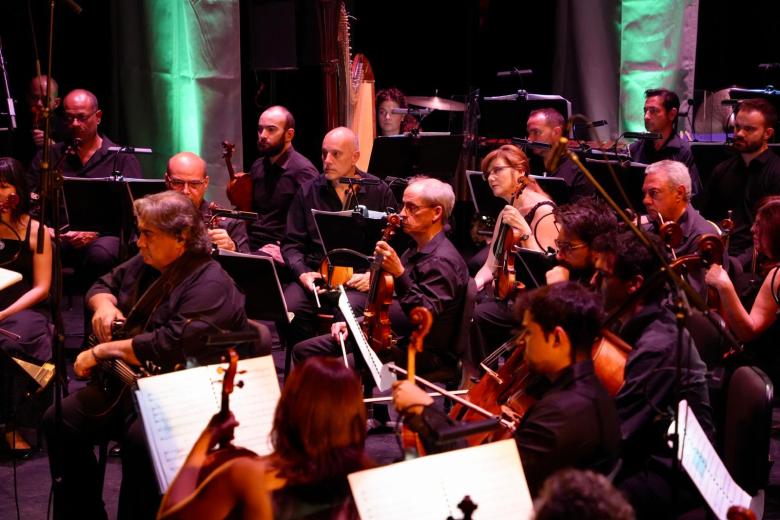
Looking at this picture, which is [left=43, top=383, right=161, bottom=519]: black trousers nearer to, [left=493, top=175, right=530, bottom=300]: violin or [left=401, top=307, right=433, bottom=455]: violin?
[left=401, top=307, right=433, bottom=455]: violin

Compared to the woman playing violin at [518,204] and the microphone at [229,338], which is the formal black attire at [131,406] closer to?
the microphone at [229,338]

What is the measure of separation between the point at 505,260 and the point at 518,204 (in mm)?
796

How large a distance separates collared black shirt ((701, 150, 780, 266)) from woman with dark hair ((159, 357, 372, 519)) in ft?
15.7

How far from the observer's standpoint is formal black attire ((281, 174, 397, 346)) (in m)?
6.02

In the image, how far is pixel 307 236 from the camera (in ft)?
20.9

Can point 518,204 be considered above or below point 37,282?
above

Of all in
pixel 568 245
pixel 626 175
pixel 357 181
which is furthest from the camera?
pixel 626 175

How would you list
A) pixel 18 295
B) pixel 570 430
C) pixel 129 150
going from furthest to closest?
pixel 129 150
pixel 18 295
pixel 570 430

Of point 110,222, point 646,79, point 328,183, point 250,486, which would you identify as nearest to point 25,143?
point 110,222

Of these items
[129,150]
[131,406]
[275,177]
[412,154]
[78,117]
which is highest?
[78,117]

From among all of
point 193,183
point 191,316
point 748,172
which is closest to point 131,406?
point 191,316

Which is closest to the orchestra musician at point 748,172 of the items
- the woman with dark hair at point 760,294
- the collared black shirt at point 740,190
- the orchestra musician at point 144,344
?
the collared black shirt at point 740,190

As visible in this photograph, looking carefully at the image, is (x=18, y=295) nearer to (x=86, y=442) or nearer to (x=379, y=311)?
(x=86, y=442)

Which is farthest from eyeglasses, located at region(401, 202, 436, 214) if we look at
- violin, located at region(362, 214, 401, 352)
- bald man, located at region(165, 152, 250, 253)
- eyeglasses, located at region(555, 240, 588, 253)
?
bald man, located at region(165, 152, 250, 253)
